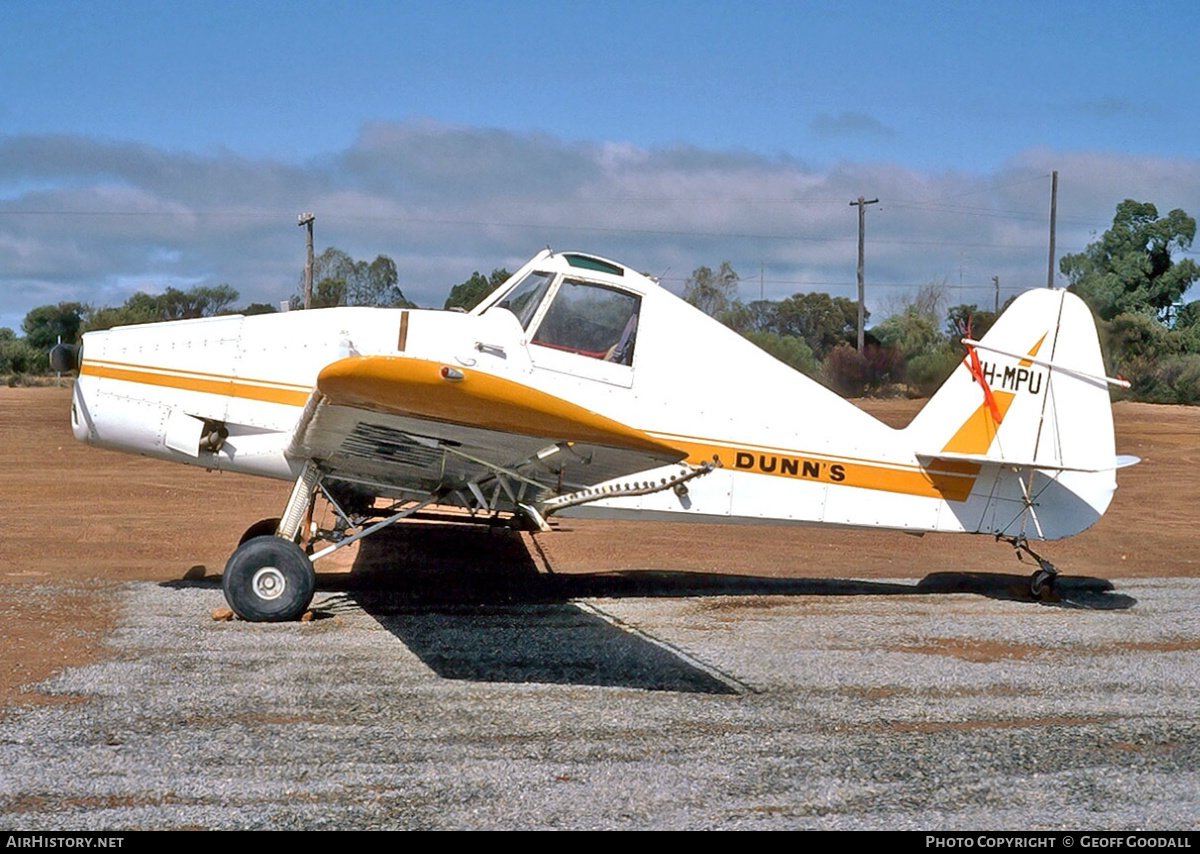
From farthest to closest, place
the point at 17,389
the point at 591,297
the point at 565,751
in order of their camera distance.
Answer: the point at 17,389 → the point at 591,297 → the point at 565,751

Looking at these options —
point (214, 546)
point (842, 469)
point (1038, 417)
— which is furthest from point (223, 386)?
point (1038, 417)

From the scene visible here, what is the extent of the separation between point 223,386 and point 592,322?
8.76ft

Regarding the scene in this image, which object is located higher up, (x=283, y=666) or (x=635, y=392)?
(x=635, y=392)

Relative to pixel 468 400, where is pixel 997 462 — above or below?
below

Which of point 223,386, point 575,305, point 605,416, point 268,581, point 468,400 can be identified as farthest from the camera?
point 575,305

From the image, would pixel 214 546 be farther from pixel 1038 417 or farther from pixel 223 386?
pixel 1038 417

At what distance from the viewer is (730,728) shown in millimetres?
5605

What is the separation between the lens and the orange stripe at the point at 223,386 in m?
7.82

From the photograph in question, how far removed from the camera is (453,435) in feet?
20.9

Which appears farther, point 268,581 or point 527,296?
Answer: point 527,296

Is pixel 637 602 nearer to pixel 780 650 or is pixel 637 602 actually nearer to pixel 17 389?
pixel 780 650

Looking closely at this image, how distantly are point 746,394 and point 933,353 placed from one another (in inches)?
1201

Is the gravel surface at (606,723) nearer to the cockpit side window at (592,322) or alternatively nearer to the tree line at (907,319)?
the cockpit side window at (592,322)
